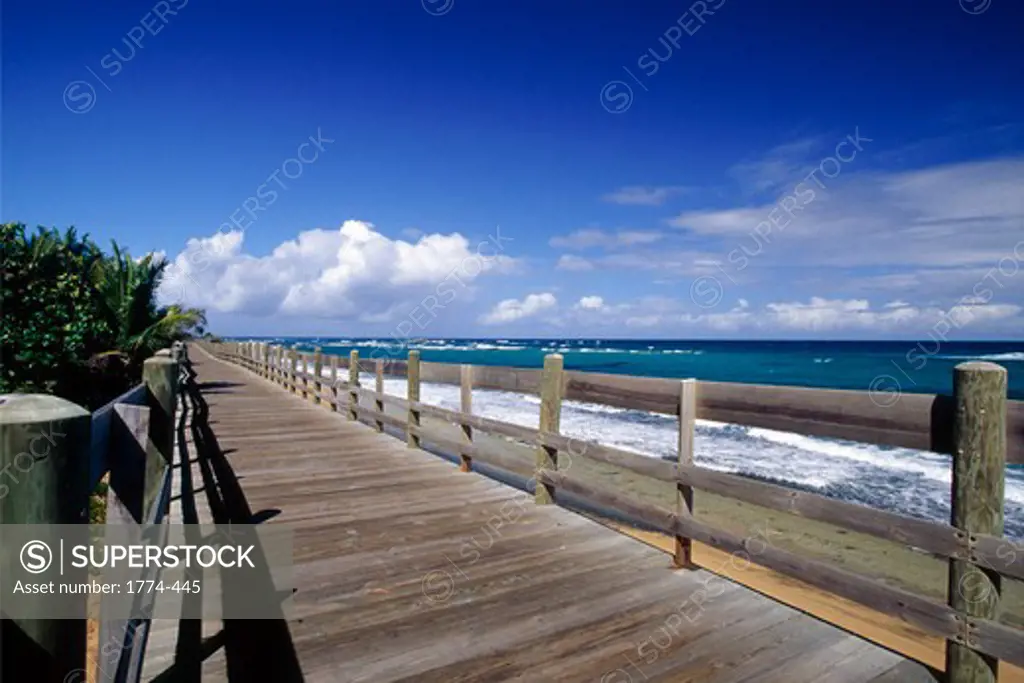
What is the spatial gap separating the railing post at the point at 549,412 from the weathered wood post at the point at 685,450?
1.31 meters

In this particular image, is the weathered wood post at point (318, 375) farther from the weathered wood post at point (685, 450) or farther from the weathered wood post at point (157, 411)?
the weathered wood post at point (685, 450)

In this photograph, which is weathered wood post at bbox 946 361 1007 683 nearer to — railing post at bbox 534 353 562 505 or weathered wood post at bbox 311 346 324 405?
railing post at bbox 534 353 562 505

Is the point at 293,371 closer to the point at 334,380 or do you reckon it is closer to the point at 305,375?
the point at 305,375

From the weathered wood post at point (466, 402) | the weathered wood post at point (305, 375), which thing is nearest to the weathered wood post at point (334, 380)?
the weathered wood post at point (305, 375)

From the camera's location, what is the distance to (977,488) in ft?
8.32

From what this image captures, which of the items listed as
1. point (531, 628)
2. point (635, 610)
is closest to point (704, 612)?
point (635, 610)

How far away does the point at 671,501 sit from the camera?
10.6 metres

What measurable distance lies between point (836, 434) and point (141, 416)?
299 centimetres

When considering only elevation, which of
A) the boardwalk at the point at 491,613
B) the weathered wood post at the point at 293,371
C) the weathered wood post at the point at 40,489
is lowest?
the boardwalk at the point at 491,613

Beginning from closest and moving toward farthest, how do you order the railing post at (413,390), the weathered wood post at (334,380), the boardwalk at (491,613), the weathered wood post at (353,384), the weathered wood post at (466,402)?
the boardwalk at (491,613)
the weathered wood post at (466,402)
the railing post at (413,390)
the weathered wood post at (353,384)
the weathered wood post at (334,380)

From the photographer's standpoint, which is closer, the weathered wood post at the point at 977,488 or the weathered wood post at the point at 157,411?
the weathered wood post at the point at 977,488

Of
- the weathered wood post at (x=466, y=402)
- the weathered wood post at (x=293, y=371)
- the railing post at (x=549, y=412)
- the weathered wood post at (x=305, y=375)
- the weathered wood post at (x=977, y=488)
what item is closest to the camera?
the weathered wood post at (x=977, y=488)

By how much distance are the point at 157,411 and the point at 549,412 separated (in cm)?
303

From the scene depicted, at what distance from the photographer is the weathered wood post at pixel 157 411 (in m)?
2.88
